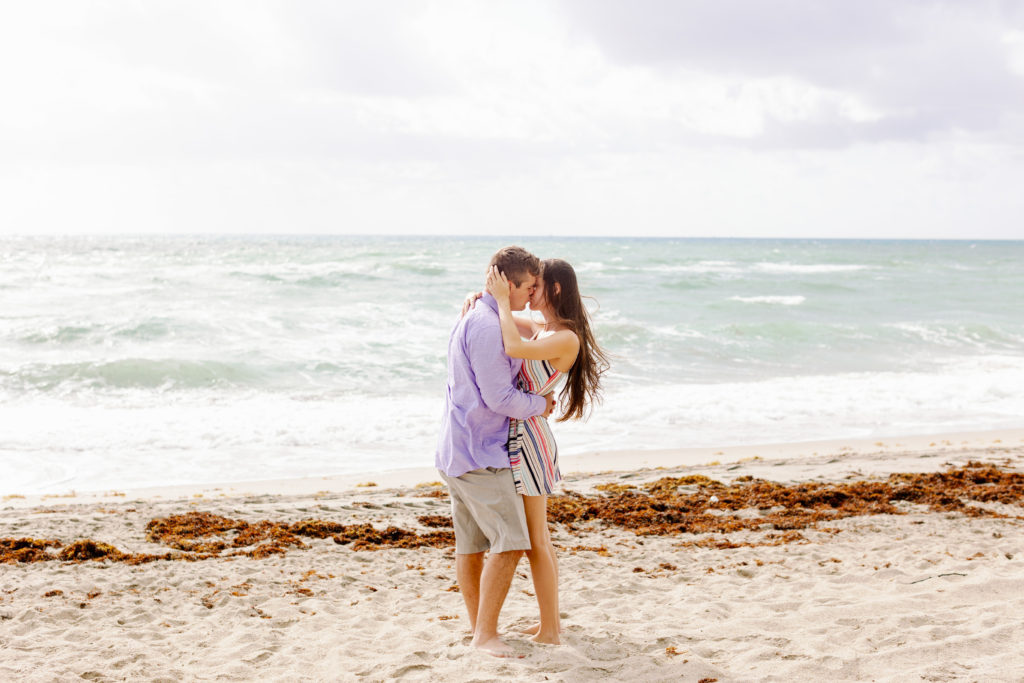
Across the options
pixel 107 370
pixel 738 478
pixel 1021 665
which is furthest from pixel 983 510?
pixel 107 370

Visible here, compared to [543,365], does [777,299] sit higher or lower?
lower

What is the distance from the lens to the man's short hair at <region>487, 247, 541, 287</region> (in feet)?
11.0

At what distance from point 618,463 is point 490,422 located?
205 inches

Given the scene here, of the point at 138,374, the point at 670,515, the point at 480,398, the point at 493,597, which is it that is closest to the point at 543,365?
the point at 480,398

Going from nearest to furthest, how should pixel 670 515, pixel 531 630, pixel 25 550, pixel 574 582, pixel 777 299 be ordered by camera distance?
pixel 531 630 → pixel 574 582 → pixel 25 550 → pixel 670 515 → pixel 777 299

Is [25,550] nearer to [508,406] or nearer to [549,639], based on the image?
[549,639]

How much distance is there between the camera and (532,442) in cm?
345

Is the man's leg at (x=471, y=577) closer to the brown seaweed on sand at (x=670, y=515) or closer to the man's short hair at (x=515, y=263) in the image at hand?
the man's short hair at (x=515, y=263)

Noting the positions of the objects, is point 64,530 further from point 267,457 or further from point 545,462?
point 545,462

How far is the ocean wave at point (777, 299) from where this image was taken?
89.1 ft

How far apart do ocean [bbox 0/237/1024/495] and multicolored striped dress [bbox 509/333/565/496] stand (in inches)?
199

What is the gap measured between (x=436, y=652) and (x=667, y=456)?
5471 mm

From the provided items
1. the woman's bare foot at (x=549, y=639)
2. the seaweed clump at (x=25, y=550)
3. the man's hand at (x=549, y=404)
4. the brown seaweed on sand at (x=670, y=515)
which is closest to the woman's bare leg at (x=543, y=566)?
the woman's bare foot at (x=549, y=639)

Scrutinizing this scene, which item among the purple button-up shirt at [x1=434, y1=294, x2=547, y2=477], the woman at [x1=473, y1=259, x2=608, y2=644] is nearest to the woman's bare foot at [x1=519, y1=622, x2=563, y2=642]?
the woman at [x1=473, y1=259, x2=608, y2=644]
